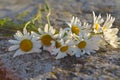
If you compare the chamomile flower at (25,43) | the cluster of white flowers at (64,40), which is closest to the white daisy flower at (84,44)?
the cluster of white flowers at (64,40)

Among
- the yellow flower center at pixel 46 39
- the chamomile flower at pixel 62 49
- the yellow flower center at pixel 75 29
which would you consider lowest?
the chamomile flower at pixel 62 49

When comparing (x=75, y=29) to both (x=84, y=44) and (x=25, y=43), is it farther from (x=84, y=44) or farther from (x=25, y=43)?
(x=25, y=43)

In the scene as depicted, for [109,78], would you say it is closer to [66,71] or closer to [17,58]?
[66,71]

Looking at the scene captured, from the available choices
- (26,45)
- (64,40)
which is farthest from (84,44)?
(26,45)

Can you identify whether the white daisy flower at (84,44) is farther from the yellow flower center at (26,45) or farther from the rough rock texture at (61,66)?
the yellow flower center at (26,45)

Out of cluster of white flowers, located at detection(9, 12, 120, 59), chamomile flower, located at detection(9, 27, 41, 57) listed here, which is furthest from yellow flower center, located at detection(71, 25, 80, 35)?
chamomile flower, located at detection(9, 27, 41, 57)

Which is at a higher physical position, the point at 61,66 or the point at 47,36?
the point at 47,36
